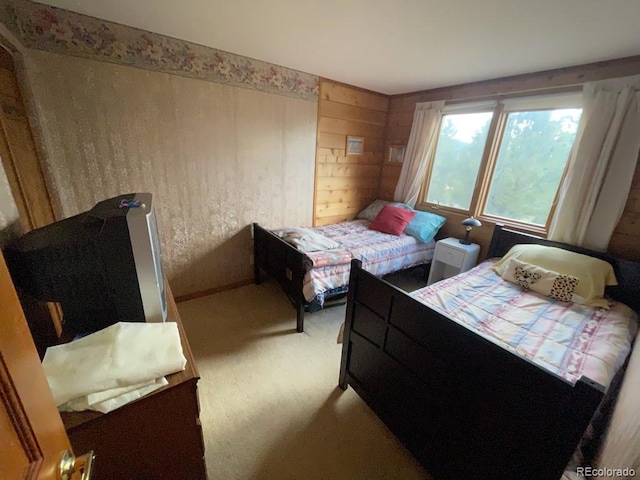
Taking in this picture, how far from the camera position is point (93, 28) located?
181 cm

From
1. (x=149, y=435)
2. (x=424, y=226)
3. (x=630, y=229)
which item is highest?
(x=630, y=229)

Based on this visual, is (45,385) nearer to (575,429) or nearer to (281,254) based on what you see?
(575,429)

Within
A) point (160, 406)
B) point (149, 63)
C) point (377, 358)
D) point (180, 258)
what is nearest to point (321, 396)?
point (377, 358)

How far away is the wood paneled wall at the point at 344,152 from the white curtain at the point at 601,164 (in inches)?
81.3

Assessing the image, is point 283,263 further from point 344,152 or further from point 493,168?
point 493,168

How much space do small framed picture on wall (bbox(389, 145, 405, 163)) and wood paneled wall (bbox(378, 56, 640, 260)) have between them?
0.21 feet

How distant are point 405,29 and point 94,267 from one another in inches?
86.2

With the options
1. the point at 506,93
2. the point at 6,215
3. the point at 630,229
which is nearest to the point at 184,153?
the point at 6,215

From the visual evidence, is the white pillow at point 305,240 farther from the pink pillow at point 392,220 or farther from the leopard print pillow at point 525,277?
the leopard print pillow at point 525,277

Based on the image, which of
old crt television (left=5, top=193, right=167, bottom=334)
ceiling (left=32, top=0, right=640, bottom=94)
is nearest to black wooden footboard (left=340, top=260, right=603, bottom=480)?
old crt television (left=5, top=193, right=167, bottom=334)

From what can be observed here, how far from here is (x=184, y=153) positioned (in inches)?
92.3

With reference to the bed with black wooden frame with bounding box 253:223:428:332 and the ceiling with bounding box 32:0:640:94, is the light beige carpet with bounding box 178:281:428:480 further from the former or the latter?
the ceiling with bounding box 32:0:640:94

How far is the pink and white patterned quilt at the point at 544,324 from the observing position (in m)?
1.32

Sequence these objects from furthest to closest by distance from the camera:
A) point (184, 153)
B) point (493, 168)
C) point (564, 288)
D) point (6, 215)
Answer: point (493, 168) < point (184, 153) < point (564, 288) < point (6, 215)
